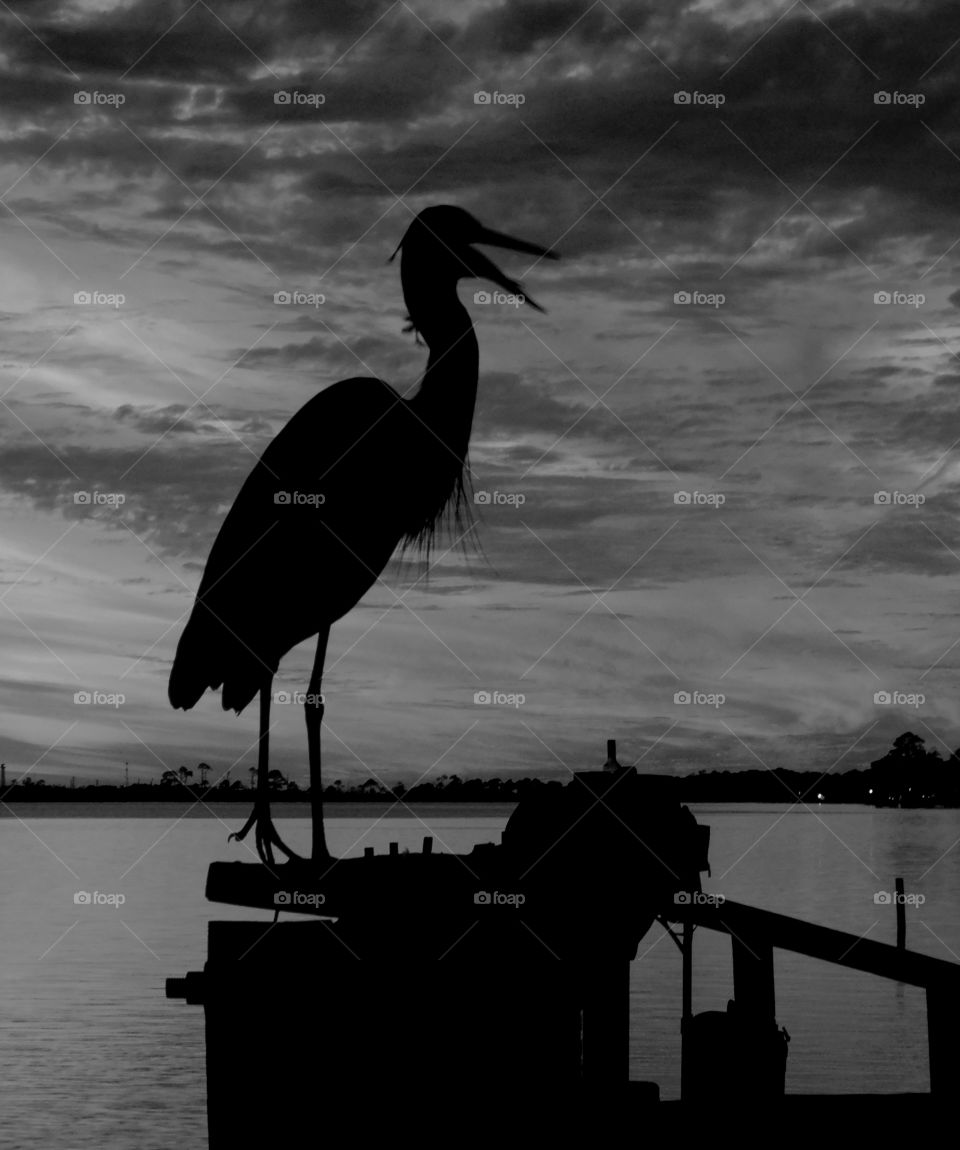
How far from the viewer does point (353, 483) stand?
860 centimetres

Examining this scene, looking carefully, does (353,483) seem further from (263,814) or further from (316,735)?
(263,814)

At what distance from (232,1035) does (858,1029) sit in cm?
2858

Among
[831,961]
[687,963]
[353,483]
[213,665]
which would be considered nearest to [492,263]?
[353,483]

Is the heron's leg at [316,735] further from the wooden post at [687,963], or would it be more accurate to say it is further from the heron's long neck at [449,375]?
the wooden post at [687,963]

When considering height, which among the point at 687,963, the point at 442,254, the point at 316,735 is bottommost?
the point at 687,963

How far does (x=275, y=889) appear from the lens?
5.33 m

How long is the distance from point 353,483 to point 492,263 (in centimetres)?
157

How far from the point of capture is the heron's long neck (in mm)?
8859

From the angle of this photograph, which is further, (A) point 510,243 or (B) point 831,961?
(A) point 510,243

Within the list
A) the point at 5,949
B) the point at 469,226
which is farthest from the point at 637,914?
the point at 5,949

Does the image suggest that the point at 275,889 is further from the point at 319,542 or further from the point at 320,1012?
the point at 319,542

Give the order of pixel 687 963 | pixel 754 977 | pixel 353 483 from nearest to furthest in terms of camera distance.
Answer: pixel 353 483 < pixel 754 977 < pixel 687 963

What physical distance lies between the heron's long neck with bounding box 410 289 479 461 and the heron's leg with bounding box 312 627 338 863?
53.7 inches

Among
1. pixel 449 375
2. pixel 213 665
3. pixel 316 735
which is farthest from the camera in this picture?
pixel 213 665
